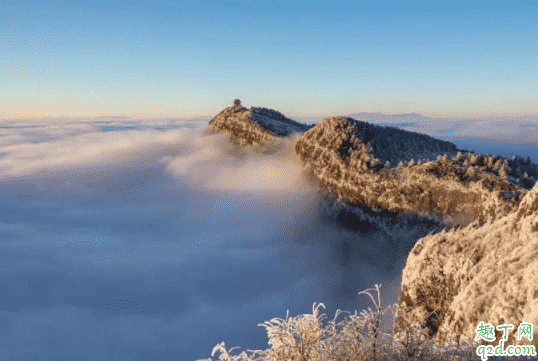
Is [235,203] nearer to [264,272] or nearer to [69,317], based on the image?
[264,272]

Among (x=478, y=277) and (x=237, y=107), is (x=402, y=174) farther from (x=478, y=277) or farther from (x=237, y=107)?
(x=237, y=107)

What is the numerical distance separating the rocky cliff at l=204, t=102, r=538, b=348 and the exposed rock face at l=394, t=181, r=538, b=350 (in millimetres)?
24

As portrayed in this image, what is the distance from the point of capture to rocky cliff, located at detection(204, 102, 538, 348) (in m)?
6.44

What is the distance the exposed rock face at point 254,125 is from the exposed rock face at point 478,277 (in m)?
29.0

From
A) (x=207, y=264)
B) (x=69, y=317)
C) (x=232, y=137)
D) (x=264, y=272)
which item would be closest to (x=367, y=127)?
(x=264, y=272)

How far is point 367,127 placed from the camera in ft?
92.8

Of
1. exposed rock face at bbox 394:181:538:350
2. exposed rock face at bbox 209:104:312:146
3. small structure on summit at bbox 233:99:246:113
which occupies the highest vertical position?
small structure on summit at bbox 233:99:246:113

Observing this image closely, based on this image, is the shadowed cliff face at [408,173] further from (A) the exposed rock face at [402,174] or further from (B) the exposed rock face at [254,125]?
(B) the exposed rock face at [254,125]

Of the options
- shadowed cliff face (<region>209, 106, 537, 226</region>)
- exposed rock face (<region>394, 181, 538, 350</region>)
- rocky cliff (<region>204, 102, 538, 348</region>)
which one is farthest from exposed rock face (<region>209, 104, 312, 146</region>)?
exposed rock face (<region>394, 181, 538, 350</region>)

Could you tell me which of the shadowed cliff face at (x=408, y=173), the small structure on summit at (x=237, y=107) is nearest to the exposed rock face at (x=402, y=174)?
the shadowed cliff face at (x=408, y=173)

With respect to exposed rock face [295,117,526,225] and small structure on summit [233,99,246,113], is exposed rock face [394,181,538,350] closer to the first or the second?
exposed rock face [295,117,526,225]

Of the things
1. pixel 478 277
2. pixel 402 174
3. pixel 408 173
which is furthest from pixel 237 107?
pixel 478 277

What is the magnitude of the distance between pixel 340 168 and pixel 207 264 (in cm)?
1293

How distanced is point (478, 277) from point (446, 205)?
38.9 feet
